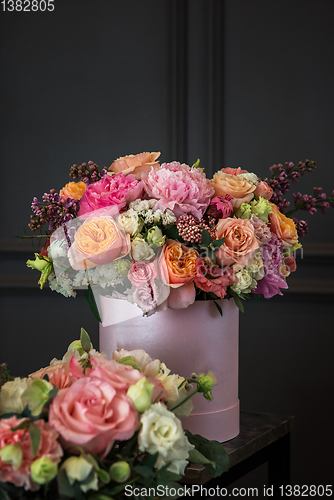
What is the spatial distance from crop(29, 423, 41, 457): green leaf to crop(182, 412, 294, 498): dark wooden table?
314 mm

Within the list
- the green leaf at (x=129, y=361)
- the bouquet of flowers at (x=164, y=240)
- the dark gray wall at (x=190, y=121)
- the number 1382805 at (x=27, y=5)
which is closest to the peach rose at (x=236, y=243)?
the bouquet of flowers at (x=164, y=240)

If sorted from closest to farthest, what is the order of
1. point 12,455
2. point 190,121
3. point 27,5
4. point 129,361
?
point 12,455, point 129,361, point 190,121, point 27,5

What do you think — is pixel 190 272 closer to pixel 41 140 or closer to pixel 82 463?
pixel 82 463

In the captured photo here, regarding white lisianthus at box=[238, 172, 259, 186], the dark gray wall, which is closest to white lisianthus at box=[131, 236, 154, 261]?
white lisianthus at box=[238, 172, 259, 186]

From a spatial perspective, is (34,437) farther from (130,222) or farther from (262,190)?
(262,190)

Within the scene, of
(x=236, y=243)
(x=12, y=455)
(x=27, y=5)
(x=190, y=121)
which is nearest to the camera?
(x=12, y=455)

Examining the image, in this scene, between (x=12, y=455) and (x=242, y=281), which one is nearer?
(x=12, y=455)

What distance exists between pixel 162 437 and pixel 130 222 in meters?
0.33

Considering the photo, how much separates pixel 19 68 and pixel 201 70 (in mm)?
650

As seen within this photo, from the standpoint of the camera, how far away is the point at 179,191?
745mm

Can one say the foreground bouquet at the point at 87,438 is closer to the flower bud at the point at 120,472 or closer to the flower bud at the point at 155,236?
the flower bud at the point at 120,472

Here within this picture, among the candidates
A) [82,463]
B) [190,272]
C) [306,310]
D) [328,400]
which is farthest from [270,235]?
[328,400]

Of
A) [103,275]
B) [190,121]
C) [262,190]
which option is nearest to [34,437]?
[103,275]

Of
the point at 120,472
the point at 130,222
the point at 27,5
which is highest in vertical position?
the point at 27,5
